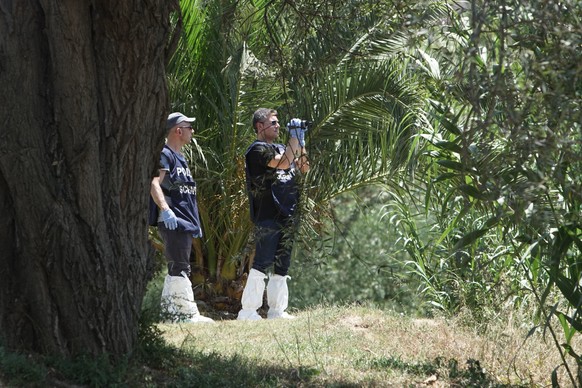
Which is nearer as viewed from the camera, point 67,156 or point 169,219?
point 67,156

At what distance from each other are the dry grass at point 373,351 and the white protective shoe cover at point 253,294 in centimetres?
87

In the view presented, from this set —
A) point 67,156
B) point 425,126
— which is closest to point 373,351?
point 425,126

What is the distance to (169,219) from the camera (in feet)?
28.3

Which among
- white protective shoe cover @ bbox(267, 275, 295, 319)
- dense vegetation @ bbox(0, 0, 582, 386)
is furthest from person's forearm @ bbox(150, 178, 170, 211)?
white protective shoe cover @ bbox(267, 275, 295, 319)

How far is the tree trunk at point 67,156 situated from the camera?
518 centimetres

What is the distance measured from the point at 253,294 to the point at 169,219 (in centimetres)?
138

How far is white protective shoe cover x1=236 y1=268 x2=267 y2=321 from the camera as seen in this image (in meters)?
9.49

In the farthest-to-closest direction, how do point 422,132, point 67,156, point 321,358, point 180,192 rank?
1. point 180,192
2. point 422,132
3. point 321,358
4. point 67,156

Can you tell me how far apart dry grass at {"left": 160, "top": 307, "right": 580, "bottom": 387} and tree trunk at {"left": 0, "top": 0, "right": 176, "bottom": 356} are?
1144 mm

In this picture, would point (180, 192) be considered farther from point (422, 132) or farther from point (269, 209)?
point (422, 132)

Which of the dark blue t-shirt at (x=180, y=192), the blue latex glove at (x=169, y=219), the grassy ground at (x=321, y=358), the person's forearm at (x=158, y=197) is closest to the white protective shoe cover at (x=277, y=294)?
the grassy ground at (x=321, y=358)

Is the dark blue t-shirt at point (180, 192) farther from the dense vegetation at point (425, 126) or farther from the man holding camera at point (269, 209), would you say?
the man holding camera at point (269, 209)

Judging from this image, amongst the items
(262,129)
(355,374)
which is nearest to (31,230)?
(355,374)

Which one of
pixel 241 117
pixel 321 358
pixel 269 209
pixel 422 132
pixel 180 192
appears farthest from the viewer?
pixel 241 117
